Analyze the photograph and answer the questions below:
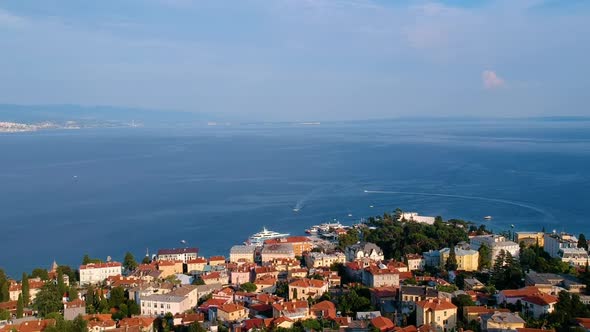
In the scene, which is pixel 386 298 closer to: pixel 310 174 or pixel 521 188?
pixel 521 188

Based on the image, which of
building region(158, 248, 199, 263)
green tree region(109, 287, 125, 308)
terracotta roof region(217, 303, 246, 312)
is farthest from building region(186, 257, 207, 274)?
terracotta roof region(217, 303, 246, 312)

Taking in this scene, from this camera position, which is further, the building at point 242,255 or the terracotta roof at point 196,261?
the building at point 242,255

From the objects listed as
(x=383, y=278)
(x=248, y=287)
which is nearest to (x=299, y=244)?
(x=248, y=287)

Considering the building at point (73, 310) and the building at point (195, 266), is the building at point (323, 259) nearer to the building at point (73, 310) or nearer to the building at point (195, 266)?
the building at point (195, 266)

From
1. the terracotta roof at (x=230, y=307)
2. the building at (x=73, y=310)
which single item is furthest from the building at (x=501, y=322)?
the building at (x=73, y=310)

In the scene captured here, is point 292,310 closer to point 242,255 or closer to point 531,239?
point 242,255

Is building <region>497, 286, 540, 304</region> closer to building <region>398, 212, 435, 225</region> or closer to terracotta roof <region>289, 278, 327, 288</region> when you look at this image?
terracotta roof <region>289, 278, 327, 288</region>
